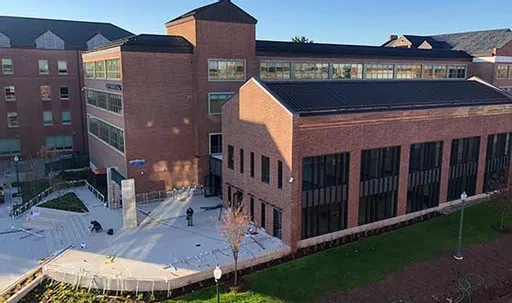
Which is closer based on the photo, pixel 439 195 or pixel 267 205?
pixel 267 205

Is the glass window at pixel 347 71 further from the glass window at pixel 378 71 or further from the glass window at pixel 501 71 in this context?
the glass window at pixel 501 71

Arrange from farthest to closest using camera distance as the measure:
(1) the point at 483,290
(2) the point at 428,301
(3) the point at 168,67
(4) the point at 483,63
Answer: (4) the point at 483,63, (3) the point at 168,67, (1) the point at 483,290, (2) the point at 428,301

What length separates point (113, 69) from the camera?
3594 cm

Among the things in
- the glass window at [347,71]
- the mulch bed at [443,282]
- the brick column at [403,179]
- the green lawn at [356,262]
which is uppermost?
the glass window at [347,71]

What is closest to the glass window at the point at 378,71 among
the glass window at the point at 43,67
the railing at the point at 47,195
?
the railing at the point at 47,195

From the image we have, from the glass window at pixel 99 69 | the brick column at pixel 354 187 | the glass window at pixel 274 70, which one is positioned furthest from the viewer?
the glass window at pixel 274 70

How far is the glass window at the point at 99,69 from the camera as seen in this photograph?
39.1 metres

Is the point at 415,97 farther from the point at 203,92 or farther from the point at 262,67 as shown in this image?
the point at 203,92

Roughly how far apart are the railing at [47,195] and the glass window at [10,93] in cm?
1776

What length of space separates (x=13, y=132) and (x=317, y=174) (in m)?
40.5

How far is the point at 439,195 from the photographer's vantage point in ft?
108

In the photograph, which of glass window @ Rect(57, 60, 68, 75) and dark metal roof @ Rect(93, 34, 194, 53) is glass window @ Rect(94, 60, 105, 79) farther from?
glass window @ Rect(57, 60, 68, 75)

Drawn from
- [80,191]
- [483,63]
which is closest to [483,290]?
[80,191]

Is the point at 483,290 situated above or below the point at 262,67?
below
